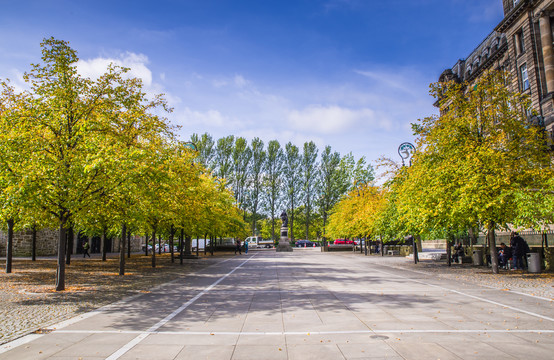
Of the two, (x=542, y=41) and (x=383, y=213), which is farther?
(x=542, y=41)

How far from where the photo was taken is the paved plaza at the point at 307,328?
5684 millimetres

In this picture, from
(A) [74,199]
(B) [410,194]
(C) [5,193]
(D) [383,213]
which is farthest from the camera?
(D) [383,213]

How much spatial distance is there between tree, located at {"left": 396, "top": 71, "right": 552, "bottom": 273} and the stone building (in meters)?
17.4

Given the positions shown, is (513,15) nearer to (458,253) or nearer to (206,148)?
(458,253)


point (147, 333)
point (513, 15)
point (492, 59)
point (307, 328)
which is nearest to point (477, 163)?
point (307, 328)

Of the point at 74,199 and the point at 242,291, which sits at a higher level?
the point at 74,199

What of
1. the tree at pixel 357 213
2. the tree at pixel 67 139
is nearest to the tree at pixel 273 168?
the tree at pixel 357 213

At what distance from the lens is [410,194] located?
18.6m

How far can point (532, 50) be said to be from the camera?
1341 inches

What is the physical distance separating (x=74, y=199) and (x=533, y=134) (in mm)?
18038

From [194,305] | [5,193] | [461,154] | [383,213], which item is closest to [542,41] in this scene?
[383,213]

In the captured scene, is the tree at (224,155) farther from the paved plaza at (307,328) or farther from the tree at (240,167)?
the paved plaza at (307,328)

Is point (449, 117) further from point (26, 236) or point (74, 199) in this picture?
point (26, 236)

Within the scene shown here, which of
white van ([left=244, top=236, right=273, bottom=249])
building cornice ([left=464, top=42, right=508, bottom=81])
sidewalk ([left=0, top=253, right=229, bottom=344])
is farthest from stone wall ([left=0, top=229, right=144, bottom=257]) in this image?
building cornice ([left=464, top=42, right=508, bottom=81])
